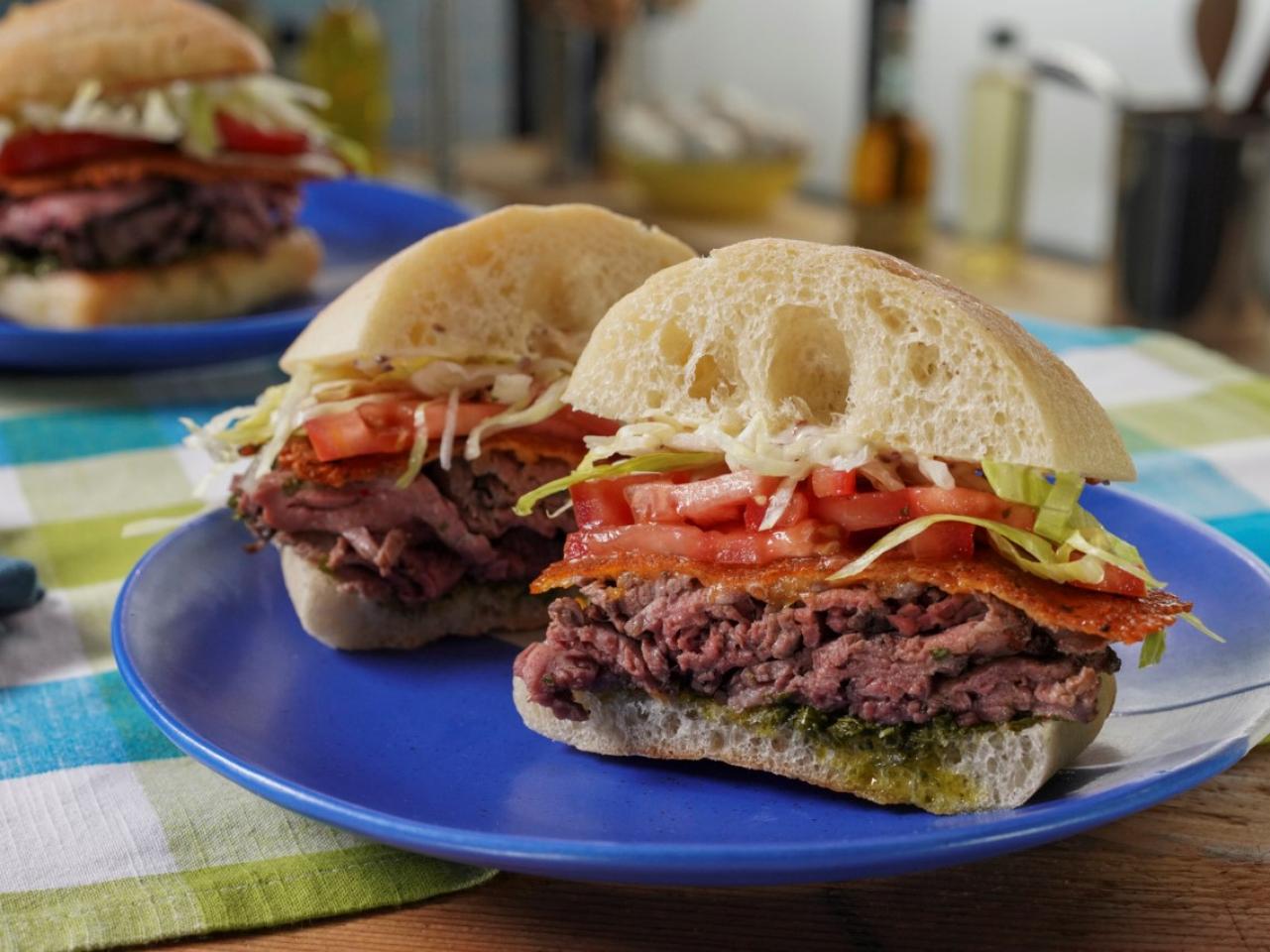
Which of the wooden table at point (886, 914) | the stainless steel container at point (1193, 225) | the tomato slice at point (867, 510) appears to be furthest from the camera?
the stainless steel container at point (1193, 225)

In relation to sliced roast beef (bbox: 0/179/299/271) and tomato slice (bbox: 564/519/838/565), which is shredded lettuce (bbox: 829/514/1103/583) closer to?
tomato slice (bbox: 564/519/838/565)

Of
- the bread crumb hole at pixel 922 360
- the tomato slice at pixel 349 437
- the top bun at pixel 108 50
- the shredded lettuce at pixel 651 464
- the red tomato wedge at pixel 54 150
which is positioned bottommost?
the tomato slice at pixel 349 437

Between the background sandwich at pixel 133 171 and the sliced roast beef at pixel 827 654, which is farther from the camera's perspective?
the background sandwich at pixel 133 171

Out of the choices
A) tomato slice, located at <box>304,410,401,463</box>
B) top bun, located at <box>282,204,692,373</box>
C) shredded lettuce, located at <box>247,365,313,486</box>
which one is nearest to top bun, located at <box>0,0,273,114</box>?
top bun, located at <box>282,204,692,373</box>

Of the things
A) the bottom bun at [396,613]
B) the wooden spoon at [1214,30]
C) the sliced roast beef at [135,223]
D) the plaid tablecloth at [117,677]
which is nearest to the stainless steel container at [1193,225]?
the wooden spoon at [1214,30]

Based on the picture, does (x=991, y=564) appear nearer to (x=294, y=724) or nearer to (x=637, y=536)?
(x=637, y=536)

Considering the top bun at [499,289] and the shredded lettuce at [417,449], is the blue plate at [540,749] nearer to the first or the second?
the shredded lettuce at [417,449]
